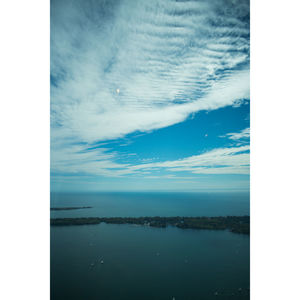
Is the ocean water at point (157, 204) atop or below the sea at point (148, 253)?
atop

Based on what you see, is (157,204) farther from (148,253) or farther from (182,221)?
(148,253)

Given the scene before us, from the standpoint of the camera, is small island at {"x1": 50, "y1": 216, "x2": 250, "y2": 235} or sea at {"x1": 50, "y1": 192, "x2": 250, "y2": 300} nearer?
sea at {"x1": 50, "y1": 192, "x2": 250, "y2": 300}

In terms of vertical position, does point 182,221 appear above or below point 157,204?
below

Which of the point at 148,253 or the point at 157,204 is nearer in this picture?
the point at 148,253

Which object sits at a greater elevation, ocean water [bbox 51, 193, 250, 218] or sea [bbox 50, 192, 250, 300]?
ocean water [bbox 51, 193, 250, 218]

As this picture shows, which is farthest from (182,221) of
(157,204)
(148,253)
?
(148,253)

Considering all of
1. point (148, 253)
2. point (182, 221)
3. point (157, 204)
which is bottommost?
point (148, 253)

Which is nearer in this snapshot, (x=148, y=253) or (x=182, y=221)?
(x=148, y=253)
